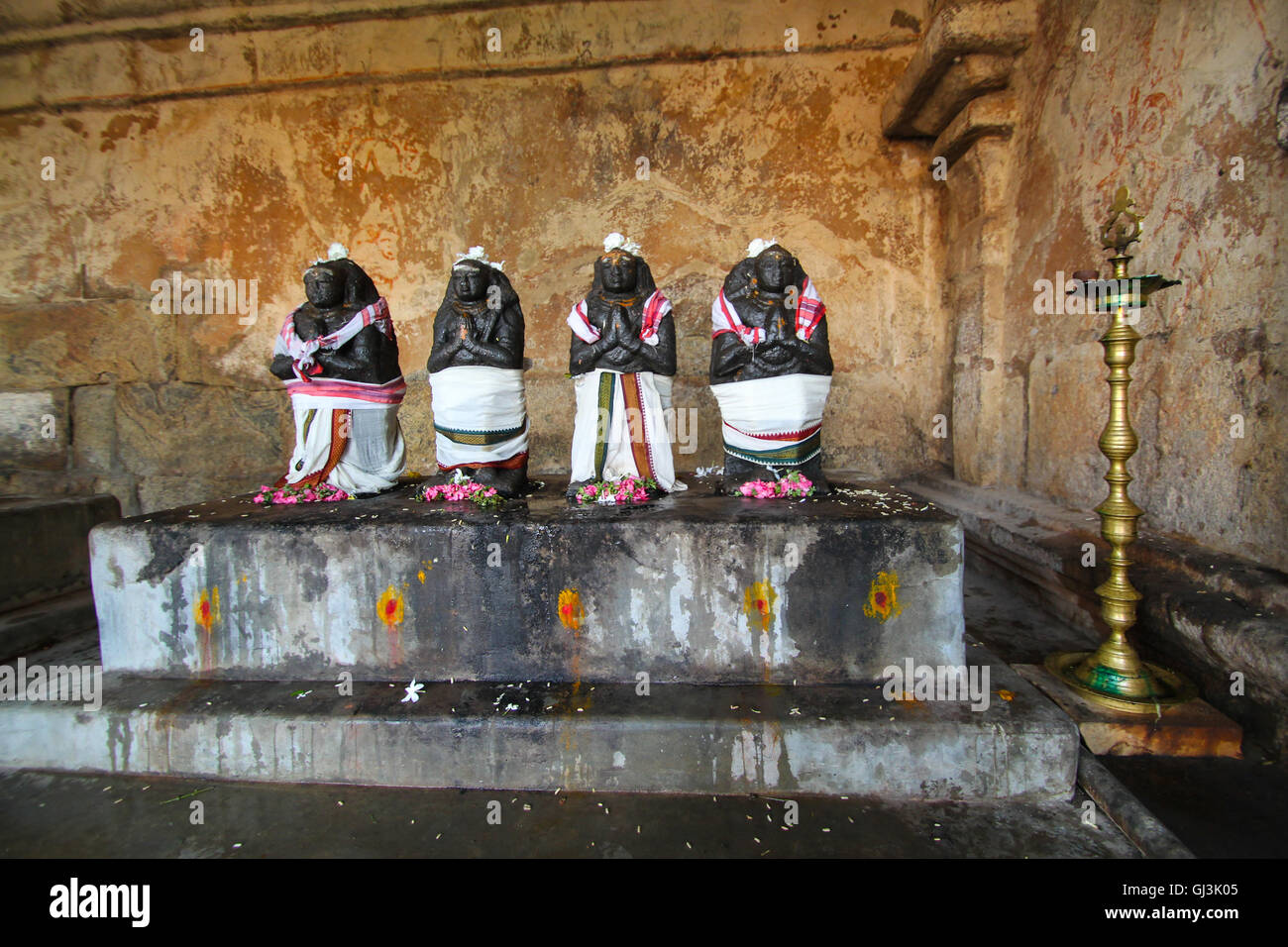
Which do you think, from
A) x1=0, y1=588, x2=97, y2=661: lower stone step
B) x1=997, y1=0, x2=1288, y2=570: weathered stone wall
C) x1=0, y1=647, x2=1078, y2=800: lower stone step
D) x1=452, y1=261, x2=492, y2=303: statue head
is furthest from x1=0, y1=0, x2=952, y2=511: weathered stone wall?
x1=0, y1=647, x2=1078, y2=800: lower stone step

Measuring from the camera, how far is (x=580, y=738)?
8.54 feet

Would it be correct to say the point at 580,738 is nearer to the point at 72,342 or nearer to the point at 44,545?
the point at 44,545

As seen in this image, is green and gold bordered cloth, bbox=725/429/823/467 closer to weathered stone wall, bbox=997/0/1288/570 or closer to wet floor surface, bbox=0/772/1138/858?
wet floor surface, bbox=0/772/1138/858

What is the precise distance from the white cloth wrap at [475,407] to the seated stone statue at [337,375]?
18.8 inches

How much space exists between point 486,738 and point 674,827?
0.87 m

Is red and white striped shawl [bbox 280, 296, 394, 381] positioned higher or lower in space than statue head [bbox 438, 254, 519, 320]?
lower

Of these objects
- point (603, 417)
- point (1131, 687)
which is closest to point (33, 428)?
point (603, 417)

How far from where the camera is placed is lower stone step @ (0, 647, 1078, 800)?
2516mm

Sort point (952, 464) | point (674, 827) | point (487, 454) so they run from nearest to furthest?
point (674, 827) → point (487, 454) → point (952, 464)

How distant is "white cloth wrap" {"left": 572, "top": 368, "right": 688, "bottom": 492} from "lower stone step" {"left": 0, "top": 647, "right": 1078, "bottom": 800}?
127 cm

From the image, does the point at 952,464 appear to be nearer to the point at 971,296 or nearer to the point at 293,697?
the point at 971,296

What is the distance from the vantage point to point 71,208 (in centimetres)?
646

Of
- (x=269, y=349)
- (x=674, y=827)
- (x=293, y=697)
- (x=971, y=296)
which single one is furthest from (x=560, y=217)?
(x=674, y=827)

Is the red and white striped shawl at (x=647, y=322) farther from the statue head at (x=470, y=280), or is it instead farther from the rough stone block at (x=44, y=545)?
the rough stone block at (x=44, y=545)
